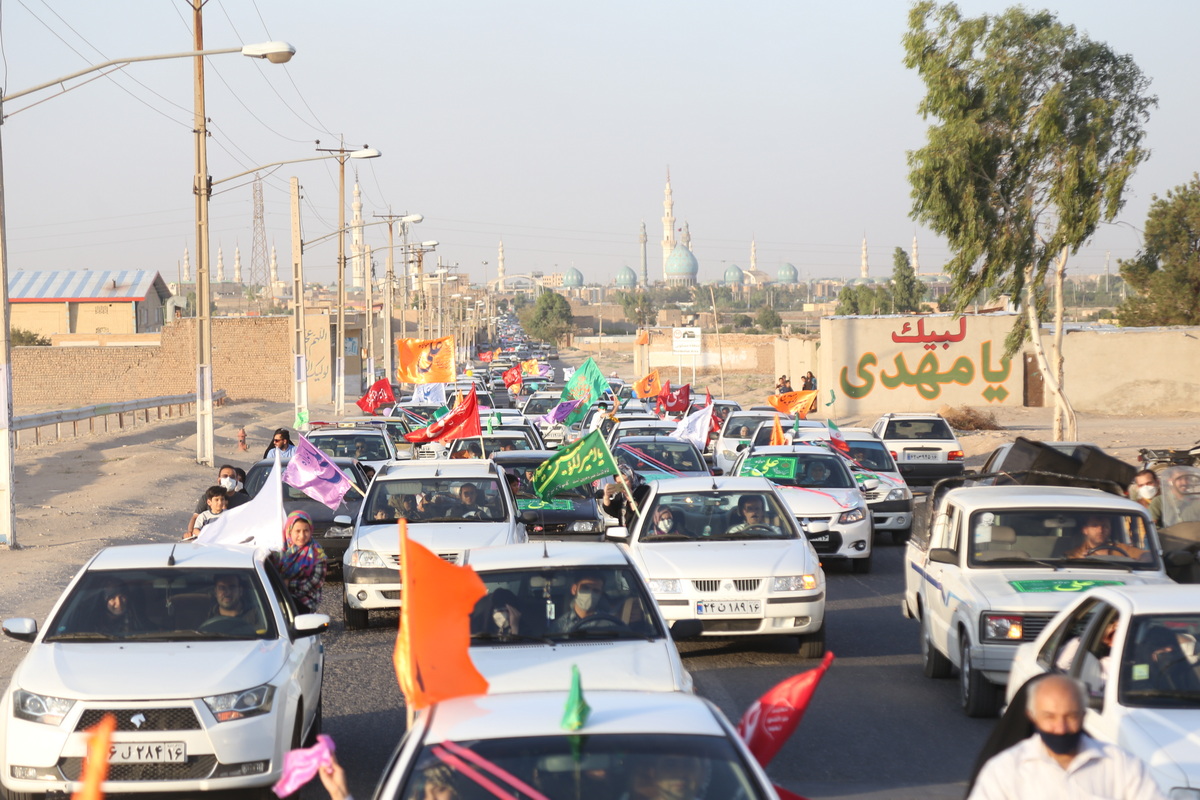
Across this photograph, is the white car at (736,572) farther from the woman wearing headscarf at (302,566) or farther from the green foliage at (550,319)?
the green foliage at (550,319)

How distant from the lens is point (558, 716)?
4.47 metres

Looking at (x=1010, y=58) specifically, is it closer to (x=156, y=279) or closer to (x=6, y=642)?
(x=6, y=642)

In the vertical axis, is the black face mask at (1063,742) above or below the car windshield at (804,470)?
above

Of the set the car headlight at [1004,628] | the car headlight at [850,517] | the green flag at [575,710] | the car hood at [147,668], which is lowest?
the car headlight at [850,517]

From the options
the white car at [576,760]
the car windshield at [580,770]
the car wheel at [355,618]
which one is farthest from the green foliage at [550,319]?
the car windshield at [580,770]

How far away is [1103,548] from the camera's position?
33.4 feet

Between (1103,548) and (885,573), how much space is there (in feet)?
24.4

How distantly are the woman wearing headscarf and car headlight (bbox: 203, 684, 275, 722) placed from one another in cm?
309

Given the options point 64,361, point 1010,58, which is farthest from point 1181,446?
point 64,361

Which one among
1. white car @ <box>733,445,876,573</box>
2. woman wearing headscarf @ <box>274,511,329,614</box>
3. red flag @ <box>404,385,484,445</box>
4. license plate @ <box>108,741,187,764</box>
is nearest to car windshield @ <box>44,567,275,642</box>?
license plate @ <box>108,741,187,764</box>

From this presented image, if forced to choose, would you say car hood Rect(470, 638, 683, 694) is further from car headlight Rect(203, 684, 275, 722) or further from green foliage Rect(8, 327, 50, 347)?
green foliage Rect(8, 327, 50, 347)

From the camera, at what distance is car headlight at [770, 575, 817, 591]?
11266 millimetres

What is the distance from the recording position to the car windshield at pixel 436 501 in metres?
14.1

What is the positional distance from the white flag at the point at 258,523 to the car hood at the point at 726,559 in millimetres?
2938
